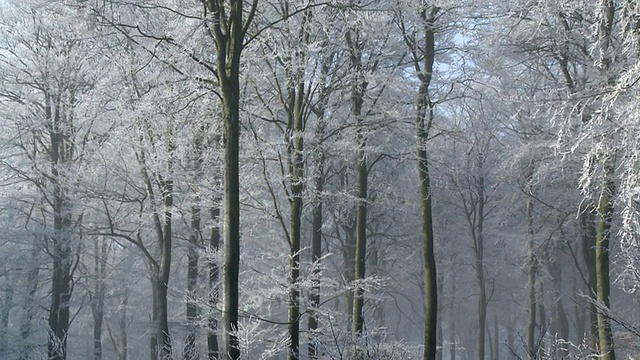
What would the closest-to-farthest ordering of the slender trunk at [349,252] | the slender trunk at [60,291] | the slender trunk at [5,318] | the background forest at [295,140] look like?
1. the background forest at [295,140]
2. the slender trunk at [60,291]
3. the slender trunk at [5,318]
4. the slender trunk at [349,252]

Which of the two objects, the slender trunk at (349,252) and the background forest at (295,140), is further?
the slender trunk at (349,252)

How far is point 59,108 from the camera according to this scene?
64.6 feet

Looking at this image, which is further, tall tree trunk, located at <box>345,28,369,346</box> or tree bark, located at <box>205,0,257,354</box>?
tall tree trunk, located at <box>345,28,369,346</box>

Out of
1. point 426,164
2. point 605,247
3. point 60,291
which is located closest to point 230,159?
point 426,164

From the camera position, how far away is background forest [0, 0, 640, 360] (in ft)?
29.5

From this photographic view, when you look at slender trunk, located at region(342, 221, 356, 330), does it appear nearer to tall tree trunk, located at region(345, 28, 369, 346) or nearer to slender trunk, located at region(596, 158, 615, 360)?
tall tree trunk, located at region(345, 28, 369, 346)

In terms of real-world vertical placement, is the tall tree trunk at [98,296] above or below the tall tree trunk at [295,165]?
below

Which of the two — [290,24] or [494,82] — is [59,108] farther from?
[494,82]

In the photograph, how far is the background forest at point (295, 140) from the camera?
8992 millimetres

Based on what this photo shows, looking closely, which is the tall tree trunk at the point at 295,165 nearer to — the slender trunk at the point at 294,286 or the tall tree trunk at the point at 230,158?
the slender trunk at the point at 294,286

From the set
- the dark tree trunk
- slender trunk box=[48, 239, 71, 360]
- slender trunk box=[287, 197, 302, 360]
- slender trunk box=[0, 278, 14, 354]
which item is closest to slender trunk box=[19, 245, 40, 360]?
slender trunk box=[0, 278, 14, 354]

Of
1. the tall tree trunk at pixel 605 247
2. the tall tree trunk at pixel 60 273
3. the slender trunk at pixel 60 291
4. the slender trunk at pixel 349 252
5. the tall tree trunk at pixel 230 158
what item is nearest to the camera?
the tall tree trunk at pixel 230 158

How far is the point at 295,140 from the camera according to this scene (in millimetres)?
12734

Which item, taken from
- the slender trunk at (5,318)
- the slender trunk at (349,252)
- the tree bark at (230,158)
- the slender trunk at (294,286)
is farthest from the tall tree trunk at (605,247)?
the slender trunk at (5,318)
